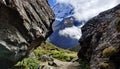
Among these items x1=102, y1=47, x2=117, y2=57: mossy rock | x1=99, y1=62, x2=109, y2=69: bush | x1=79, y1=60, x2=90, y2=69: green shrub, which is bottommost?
x1=99, y1=62, x2=109, y2=69: bush

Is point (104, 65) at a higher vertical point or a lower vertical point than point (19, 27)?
lower

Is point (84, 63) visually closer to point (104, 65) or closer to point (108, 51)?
point (108, 51)

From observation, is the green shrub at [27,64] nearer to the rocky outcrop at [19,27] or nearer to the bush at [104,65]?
the rocky outcrop at [19,27]

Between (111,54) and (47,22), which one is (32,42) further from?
(111,54)

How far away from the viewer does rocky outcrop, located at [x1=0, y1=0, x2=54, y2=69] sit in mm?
47344

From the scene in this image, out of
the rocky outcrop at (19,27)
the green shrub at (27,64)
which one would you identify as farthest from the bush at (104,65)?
the green shrub at (27,64)

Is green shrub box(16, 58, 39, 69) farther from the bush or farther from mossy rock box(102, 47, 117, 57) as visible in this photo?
the bush

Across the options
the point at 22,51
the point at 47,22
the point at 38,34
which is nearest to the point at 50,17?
the point at 47,22

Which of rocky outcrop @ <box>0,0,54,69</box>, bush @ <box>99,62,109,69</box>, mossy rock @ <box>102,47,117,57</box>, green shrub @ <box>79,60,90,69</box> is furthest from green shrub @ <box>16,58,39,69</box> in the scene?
bush @ <box>99,62,109,69</box>

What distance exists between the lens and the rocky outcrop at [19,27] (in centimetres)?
4734

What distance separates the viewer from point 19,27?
50.3 metres

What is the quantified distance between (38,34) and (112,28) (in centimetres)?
1395

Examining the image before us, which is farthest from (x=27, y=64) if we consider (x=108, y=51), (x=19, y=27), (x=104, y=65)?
(x=104, y=65)

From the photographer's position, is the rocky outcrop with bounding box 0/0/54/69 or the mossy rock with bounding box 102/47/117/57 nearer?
the mossy rock with bounding box 102/47/117/57
